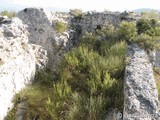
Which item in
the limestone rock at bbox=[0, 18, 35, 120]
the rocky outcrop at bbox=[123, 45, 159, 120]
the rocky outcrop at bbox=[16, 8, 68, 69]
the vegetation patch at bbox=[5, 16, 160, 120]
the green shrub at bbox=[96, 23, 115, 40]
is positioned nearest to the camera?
the rocky outcrop at bbox=[123, 45, 159, 120]

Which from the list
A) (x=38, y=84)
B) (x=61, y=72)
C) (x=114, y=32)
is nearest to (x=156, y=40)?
(x=114, y=32)

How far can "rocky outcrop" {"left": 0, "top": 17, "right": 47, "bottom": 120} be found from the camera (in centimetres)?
826

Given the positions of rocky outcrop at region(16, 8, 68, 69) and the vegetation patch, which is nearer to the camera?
the vegetation patch

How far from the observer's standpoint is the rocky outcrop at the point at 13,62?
8.26 meters

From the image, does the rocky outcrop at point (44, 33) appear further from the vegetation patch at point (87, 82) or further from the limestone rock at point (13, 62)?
the limestone rock at point (13, 62)

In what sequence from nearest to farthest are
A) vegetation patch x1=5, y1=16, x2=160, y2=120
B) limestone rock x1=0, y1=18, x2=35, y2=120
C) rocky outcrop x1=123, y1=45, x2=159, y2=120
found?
rocky outcrop x1=123, y1=45, x2=159, y2=120
vegetation patch x1=5, y1=16, x2=160, y2=120
limestone rock x1=0, y1=18, x2=35, y2=120

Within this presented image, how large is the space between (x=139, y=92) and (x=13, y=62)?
370cm

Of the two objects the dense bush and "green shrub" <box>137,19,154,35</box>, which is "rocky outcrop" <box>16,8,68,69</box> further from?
"green shrub" <box>137,19,154,35</box>

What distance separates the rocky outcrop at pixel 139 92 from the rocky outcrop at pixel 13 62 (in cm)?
315

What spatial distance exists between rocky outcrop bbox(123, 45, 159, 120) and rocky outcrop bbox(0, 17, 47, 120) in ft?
10.3

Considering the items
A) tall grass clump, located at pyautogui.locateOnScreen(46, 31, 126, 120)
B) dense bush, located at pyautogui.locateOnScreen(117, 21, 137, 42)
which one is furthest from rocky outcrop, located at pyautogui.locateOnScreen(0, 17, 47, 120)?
dense bush, located at pyautogui.locateOnScreen(117, 21, 137, 42)

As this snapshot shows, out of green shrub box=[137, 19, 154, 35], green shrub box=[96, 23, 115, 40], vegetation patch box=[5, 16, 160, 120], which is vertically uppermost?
green shrub box=[137, 19, 154, 35]

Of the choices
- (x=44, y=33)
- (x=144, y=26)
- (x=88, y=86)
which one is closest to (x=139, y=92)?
(x=88, y=86)

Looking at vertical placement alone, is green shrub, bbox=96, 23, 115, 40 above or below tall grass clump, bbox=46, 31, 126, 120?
above
